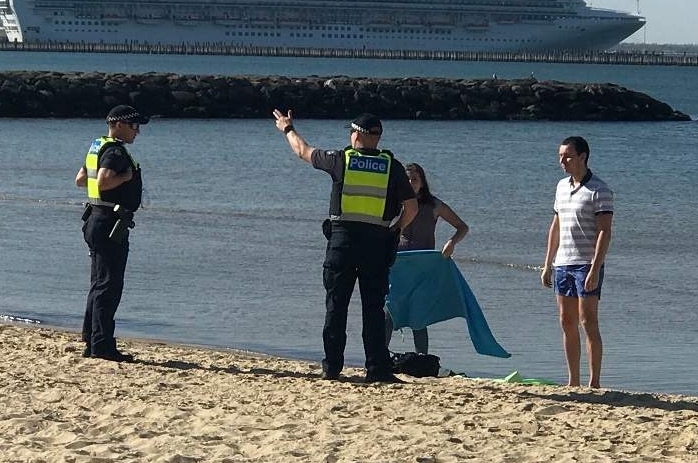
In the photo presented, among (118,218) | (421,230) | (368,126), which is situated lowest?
(421,230)

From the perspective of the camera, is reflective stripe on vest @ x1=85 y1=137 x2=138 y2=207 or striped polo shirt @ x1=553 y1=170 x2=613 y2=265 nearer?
striped polo shirt @ x1=553 y1=170 x2=613 y2=265

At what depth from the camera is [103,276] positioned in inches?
306

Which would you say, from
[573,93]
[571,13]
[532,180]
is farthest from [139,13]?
[532,180]

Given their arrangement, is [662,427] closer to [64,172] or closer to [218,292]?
[218,292]

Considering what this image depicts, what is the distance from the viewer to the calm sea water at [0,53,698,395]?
9844 mm

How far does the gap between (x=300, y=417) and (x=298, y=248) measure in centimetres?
847

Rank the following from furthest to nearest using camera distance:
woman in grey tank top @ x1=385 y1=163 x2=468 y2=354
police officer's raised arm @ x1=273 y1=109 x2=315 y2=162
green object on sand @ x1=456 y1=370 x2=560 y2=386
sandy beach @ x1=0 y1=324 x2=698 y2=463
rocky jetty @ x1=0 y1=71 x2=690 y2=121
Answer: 1. rocky jetty @ x1=0 y1=71 x2=690 y2=121
2. woman in grey tank top @ x1=385 y1=163 x2=468 y2=354
3. green object on sand @ x1=456 y1=370 x2=560 y2=386
4. police officer's raised arm @ x1=273 y1=109 x2=315 y2=162
5. sandy beach @ x1=0 y1=324 x2=698 y2=463

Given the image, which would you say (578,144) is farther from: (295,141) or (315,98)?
(315,98)

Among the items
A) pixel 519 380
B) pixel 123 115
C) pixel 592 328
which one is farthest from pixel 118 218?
pixel 592 328

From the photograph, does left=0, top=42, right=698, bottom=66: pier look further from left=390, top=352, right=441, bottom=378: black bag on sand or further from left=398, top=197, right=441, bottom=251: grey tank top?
left=390, top=352, right=441, bottom=378: black bag on sand

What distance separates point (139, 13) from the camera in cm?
10500

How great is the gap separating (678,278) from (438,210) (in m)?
5.76

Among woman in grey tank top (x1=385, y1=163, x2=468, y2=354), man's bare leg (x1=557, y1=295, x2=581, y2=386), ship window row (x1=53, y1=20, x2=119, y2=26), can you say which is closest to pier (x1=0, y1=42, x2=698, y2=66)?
ship window row (x1=53, y1=20, x2=119, y2=26)

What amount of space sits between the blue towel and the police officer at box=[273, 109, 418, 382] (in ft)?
2.62
